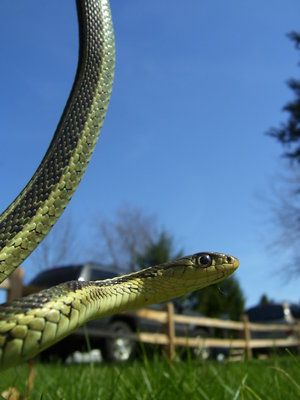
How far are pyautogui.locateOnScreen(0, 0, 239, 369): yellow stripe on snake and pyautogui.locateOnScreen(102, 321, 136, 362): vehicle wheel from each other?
29.8 feet

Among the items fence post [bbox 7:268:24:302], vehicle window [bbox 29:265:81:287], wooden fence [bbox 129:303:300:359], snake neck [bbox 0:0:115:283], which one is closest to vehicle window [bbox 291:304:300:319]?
wooden fence [bbox 129:303:300:359]

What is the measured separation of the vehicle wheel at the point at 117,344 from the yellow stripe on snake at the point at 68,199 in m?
9.10

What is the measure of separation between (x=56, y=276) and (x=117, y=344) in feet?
5.55

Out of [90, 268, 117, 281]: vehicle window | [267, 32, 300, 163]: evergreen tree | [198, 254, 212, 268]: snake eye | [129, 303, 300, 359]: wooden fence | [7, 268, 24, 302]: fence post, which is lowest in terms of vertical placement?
[129, 303, 300, 359]: wooden fence

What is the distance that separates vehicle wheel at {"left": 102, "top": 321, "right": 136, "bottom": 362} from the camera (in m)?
11.9

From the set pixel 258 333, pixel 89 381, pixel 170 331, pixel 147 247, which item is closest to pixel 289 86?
pixel 258 333

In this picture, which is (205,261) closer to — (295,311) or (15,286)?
(15,286)

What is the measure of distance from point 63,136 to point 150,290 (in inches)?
29.3

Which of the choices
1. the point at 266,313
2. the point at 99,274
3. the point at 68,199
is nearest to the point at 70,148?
the point at 68,199

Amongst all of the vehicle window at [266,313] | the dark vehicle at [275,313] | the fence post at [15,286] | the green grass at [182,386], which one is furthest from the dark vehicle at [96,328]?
the vehicle window at [266,313]

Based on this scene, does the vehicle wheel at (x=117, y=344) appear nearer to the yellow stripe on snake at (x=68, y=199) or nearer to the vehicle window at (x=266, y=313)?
the yellow stripe on snake at (x=68, y=199)

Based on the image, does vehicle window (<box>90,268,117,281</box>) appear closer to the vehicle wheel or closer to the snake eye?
the vehicle wheel

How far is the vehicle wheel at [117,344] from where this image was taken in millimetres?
11867

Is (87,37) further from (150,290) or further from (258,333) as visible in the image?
(258,333)
